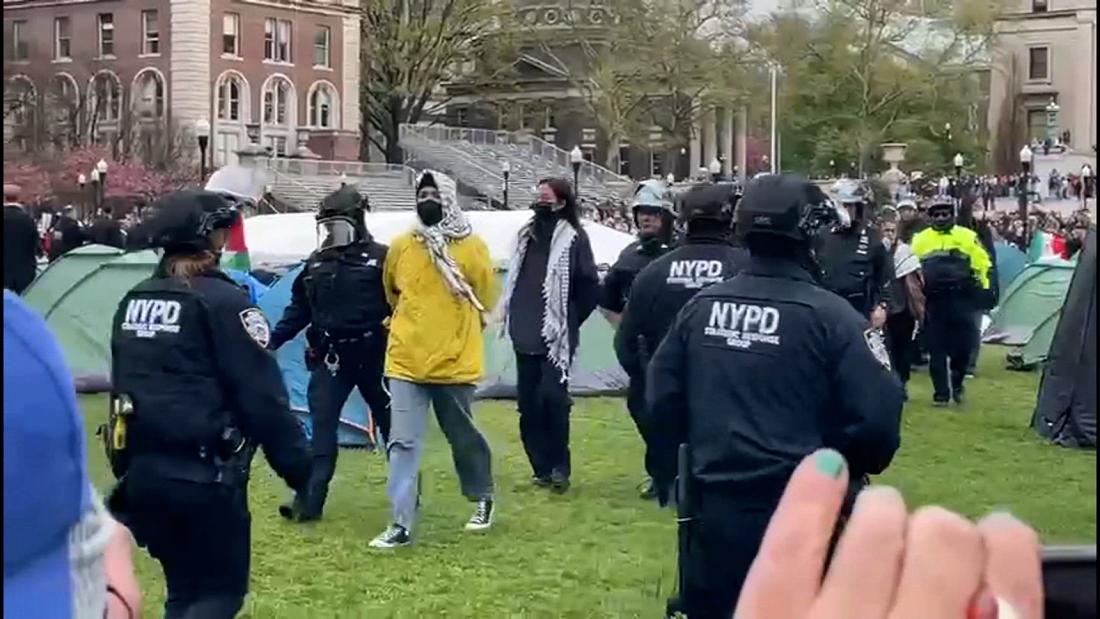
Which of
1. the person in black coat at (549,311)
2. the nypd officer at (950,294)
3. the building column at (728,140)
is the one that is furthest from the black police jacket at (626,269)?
the building column at (728,140)

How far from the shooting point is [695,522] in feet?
16.5

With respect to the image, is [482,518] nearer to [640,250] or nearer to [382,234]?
[640,250]

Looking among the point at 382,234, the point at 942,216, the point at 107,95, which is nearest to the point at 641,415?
the point at 942,216

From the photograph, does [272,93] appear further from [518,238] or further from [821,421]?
[821,421]

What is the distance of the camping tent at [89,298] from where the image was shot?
1546cm

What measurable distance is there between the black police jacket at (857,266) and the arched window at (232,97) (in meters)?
51.5

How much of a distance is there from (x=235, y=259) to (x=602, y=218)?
24936 mm

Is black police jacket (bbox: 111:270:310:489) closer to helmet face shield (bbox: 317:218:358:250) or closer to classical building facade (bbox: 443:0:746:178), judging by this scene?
helmet face shield (bbox: 317:218:358:250)

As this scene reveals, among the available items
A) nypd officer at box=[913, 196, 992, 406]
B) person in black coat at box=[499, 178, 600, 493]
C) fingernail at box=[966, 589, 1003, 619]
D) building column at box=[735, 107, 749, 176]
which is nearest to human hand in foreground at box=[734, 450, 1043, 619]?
fingernail at box=[966, 589, 1003, 619]

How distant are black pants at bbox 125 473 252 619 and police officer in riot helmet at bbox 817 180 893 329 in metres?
7.48

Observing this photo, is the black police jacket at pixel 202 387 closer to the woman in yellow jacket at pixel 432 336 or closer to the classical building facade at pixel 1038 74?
the woman in yellow jacket at pixel 432 336

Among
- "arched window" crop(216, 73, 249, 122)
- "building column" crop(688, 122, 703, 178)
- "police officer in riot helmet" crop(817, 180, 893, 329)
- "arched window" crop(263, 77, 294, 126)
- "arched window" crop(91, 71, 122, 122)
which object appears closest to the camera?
"police officer in riot helmet" crop(817, 180, 893, 329)

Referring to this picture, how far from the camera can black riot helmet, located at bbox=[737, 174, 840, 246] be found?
16.2 ft

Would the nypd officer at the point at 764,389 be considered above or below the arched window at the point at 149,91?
below
